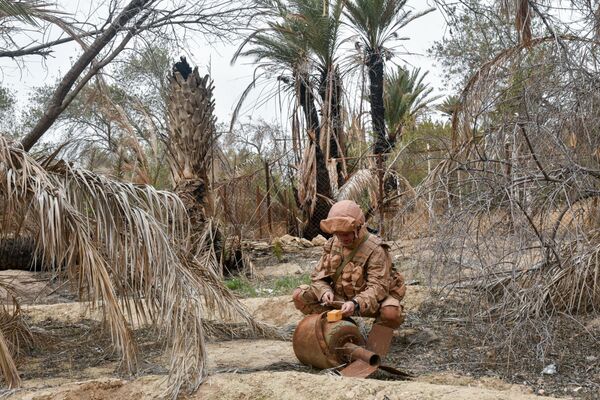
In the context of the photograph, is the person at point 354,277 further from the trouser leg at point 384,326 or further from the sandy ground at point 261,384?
the sandy ground at point 261,384

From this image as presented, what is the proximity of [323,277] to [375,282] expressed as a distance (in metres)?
0.41

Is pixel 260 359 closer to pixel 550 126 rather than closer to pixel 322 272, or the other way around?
pixel 322 272

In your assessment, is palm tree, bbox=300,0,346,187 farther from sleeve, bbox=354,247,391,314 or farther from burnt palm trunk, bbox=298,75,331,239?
sleeve, bbox=354,247,391,314

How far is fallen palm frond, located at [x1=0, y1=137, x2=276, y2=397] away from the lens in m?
4.77

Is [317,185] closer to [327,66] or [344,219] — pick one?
[327,66]

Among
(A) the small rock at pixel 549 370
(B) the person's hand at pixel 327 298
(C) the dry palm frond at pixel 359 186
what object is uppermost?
(C) the dry palm frond at pixel 359 186

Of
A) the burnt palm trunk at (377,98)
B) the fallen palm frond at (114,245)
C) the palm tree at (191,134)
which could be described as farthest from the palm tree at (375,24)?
the fallen palm frond at (114,245)

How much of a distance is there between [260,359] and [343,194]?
5.23m

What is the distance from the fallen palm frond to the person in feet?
2.78

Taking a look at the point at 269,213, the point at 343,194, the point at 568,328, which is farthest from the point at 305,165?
the point at 568,328

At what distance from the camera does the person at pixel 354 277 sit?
5.08 metres

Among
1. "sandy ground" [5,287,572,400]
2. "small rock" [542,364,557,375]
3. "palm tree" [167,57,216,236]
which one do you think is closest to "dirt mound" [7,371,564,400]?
"sandy ground" [5,287,572,400]

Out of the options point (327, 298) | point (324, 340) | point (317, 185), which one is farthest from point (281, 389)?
point (317, 185)

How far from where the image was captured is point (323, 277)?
538 cm
